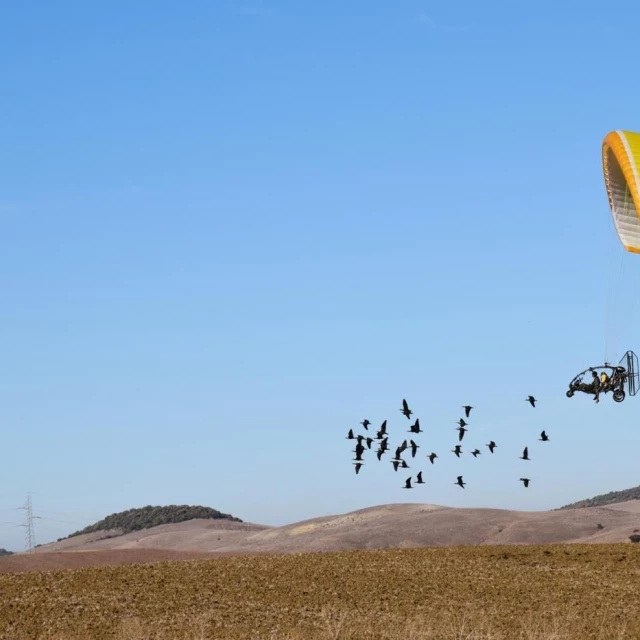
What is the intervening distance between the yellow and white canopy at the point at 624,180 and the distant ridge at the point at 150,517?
82259 mm

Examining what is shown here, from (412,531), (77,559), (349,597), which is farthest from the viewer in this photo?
(412,531)

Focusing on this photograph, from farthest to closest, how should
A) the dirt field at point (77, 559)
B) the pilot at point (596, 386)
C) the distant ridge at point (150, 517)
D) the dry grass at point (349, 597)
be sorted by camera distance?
the distant ridge at point (150, 517)
the dirt field at point (77, 559)
the pilot at point (596, 386)
the dry grass at point (349, 597)

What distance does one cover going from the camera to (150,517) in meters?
124

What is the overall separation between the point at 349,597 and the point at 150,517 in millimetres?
93676

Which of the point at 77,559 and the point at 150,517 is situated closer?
the point at 77,559

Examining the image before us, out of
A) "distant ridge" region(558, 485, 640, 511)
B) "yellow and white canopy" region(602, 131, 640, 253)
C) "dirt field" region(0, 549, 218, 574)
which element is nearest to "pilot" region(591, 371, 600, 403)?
"yellow and white canopy" region(602, 131, 640, 253)

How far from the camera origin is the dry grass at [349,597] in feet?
94.1

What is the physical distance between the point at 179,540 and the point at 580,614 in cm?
6044

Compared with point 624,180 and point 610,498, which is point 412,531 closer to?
point 624,180

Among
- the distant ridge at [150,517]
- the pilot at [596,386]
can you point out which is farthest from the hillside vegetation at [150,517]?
the pilot at [596,386]

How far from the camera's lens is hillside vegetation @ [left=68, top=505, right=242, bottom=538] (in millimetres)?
118625

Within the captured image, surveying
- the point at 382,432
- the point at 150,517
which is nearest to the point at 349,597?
the point at 382,432

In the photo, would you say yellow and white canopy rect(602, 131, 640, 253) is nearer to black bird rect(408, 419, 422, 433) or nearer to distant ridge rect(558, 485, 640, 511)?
black bird rect(408, 419, 422, 433)

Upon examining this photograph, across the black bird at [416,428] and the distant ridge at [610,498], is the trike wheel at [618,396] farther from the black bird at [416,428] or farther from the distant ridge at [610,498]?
the distant ridge at [610,498]
